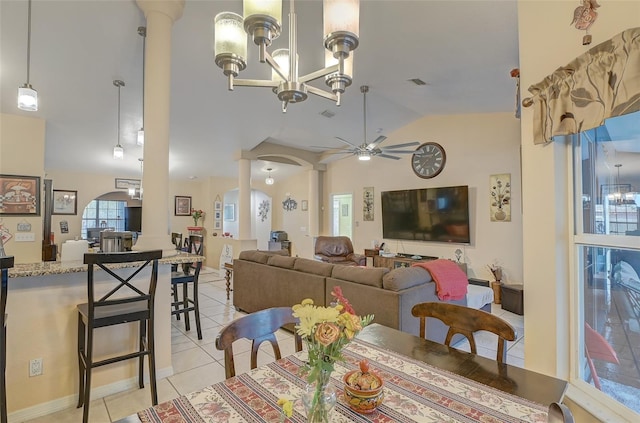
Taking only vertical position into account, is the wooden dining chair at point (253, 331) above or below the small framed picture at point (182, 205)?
below

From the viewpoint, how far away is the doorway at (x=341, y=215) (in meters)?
8.30

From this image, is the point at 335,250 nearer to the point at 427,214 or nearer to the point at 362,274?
the point at 427,214

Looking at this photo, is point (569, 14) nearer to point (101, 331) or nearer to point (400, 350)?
point (400, 350)

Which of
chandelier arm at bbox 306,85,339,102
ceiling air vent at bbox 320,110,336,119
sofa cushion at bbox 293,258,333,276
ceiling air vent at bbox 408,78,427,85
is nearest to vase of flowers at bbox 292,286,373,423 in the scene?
chandelier arm at bbox 306,85,339,102

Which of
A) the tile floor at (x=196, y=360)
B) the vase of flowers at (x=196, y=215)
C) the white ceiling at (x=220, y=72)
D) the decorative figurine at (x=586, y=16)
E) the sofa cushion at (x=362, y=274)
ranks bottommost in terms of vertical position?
the tile floor at (x=196, y=360)

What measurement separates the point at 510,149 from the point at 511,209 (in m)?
1.01

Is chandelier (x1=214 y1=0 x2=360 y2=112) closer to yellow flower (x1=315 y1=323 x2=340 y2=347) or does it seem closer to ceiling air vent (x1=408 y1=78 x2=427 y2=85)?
yellow flower (x1=315 y1=323 x2=340 y2=347)

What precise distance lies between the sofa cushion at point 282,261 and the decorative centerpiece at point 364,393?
2626 millimetres

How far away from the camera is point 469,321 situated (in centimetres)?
153

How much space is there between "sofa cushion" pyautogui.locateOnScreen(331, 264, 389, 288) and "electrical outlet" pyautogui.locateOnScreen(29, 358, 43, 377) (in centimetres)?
232

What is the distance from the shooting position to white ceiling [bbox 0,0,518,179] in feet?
9.30

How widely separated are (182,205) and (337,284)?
6563 millimetres

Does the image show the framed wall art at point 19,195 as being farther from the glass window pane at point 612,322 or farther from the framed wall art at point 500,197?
the framed wall art at point 500,197

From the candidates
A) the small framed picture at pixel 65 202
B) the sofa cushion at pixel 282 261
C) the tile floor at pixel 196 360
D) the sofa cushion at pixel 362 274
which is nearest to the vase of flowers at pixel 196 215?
the small framed picture at pixel 65 202
